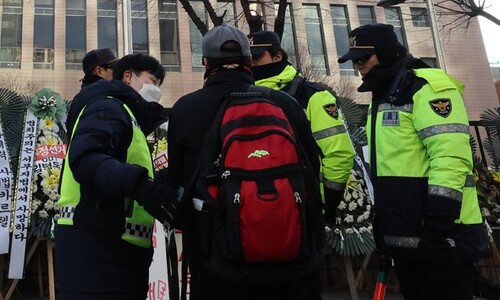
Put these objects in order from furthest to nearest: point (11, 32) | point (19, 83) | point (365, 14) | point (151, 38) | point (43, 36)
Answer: point (365, 14) < point (151, 38) < point (43, 36) < point (11, 32) < point (19, 83)

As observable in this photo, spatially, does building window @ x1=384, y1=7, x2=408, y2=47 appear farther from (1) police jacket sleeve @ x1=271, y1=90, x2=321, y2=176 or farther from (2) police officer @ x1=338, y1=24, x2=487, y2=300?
(1) police jacket sleeve @ x1=271, y1=90, x2=321, y2=176

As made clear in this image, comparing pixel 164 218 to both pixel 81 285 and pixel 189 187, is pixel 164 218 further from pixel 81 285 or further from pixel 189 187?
pixel 81 285

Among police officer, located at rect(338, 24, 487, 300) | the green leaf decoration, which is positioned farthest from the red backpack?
the green leaf decoration

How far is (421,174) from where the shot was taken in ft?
7.22

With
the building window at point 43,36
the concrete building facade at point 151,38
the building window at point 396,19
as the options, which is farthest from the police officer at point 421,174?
the building window at point 396,19

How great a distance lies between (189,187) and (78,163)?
46cm

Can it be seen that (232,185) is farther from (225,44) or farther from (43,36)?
(43,36)

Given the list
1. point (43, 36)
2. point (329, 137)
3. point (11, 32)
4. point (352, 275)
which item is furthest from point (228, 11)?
point (11, 32)

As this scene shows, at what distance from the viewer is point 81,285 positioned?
5.77 feet

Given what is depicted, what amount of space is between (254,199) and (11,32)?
2444 centimetres

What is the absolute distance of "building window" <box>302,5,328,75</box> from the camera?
24.0 m

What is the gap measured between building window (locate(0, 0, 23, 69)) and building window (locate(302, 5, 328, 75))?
14644mm

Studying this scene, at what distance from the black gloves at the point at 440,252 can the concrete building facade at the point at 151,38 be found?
1849 cm

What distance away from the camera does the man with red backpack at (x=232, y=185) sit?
150 cm
